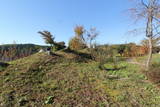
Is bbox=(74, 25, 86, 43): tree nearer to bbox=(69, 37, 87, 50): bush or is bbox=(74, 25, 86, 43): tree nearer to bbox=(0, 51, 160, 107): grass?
bbox=(69, 37, 87, 50): bush

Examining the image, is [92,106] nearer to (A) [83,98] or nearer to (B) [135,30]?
(A) [83,98]

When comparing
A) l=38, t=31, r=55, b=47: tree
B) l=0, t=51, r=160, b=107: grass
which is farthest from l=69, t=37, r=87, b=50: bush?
l=0, t=51, r=160, b=107: grass

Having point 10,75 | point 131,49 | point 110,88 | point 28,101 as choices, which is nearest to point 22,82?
point 10,75

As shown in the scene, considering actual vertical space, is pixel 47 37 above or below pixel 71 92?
above

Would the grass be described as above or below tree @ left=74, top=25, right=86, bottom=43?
below

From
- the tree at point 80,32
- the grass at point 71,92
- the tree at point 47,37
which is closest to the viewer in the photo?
the grass at point 71,92

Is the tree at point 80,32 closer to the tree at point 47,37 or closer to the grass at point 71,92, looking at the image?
the tree at point 47,37

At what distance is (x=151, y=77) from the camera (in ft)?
14.1

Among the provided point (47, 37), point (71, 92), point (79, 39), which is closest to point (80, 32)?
point (79, 39)

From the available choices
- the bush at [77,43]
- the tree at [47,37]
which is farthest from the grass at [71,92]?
the bush at [77,43]

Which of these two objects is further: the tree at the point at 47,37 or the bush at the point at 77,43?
the bush at the point at 77,43

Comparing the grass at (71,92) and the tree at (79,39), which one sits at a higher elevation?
the tree at (79,39)

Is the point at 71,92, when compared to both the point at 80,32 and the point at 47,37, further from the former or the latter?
the point at 80,32

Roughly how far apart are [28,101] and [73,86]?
162 cm
